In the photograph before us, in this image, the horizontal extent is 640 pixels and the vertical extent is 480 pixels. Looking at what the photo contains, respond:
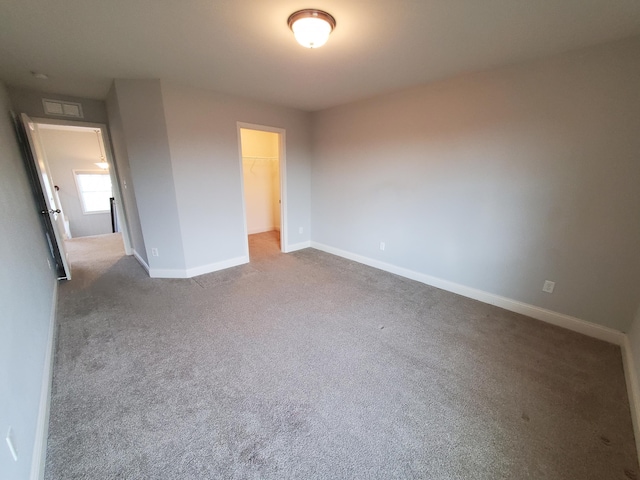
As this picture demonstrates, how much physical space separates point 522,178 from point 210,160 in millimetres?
3615

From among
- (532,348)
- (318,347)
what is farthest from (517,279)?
(318,347)

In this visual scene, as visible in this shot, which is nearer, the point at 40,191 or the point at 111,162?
the point at 40,191

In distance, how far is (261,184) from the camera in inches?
236

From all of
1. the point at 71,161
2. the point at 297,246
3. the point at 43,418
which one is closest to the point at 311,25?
the point at 43,418

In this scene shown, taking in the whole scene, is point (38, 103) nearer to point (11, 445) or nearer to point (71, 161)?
point (11, 445)

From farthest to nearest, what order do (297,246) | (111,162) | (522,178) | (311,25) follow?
(297,246), (111,162), (522,178), (311,25)

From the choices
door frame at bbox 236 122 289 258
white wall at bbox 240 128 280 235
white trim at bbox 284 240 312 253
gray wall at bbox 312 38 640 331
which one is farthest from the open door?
gray wall at bbox 312 38 640 331

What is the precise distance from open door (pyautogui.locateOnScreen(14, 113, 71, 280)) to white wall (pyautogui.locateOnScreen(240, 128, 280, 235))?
3.05 metres

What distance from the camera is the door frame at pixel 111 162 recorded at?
331 cm

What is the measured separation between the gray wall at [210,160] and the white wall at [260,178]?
1868 millimetres

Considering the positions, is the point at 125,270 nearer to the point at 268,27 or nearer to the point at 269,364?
the point at 269,364

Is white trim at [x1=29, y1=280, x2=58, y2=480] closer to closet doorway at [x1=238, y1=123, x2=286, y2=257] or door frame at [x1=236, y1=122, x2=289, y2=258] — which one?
Answer: door frame at [x1=236, y1=122, x2=289, y2=258]

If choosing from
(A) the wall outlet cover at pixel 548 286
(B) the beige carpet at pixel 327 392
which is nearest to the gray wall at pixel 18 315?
(B) the beige carpet at pixel 327 392

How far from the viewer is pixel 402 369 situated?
1899mm
